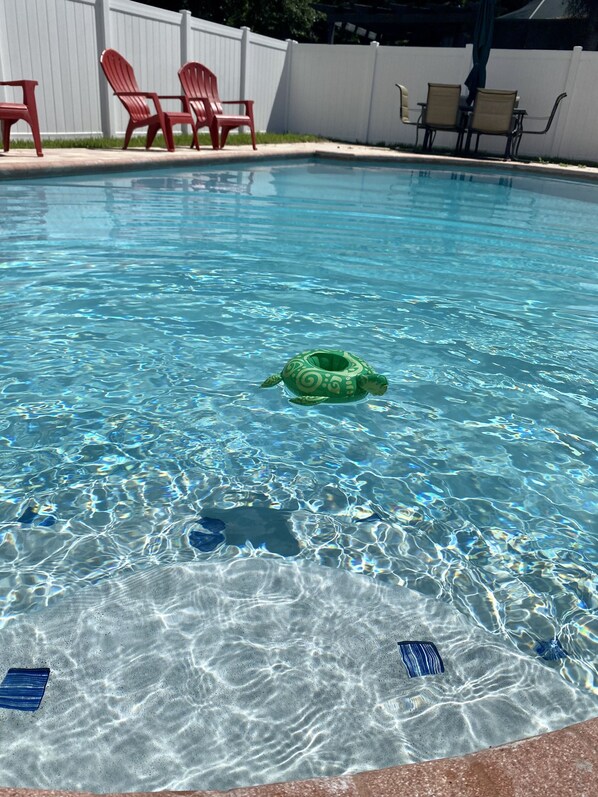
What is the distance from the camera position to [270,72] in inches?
655

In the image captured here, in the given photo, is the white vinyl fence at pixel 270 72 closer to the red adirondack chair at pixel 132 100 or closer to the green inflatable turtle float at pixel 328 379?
the red adirondack chair at pixel 132 100

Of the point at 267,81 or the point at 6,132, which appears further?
the point at 267,81

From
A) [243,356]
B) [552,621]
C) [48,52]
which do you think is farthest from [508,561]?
[48,52]

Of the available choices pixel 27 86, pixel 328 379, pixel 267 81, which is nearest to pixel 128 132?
pixel 27 86

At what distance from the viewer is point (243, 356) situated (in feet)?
12.4

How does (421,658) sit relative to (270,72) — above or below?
below

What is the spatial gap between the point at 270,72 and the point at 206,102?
6.18 meters

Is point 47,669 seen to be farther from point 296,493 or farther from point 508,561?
point 508,561

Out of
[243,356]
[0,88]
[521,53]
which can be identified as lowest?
[243,356]

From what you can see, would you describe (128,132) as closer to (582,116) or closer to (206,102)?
(206,102)

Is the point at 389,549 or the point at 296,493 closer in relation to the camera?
the point at 389,549

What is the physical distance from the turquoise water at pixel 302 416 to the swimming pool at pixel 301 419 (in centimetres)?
1

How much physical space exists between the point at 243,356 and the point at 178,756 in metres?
2.55

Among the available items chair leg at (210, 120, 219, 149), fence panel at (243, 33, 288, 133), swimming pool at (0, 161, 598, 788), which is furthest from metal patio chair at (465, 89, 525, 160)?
swimming pool at (0, 161, 598, 788)
